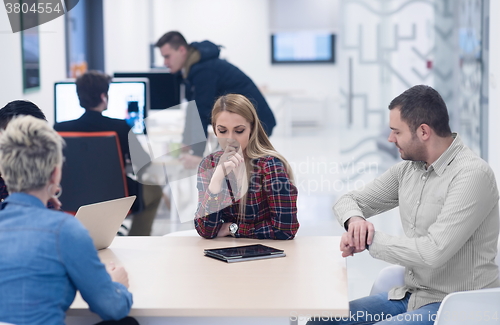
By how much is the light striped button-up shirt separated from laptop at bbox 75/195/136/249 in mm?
764

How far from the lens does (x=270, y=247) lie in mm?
2014

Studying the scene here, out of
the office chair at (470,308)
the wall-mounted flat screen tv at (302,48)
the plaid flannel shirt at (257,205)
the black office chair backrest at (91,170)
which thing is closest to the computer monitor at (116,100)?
the black office chair backrest at (91,170)

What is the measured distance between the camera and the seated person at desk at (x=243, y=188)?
217cm

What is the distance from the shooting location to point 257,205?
7.35 feet

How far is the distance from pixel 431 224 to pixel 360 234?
0.23 meters

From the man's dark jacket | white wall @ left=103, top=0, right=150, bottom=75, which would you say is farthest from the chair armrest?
white wall @ left=103, top=0, right=150, bottom=75

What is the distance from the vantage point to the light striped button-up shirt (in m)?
1.76

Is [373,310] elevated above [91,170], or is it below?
below

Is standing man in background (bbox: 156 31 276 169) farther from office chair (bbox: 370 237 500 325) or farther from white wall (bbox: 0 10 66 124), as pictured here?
office chair (bbox: 370 237 500 325)

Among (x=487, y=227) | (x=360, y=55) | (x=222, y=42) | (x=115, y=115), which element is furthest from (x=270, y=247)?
(x=222, y=42)

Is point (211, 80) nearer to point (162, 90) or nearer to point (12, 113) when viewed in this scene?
point (162, 90)

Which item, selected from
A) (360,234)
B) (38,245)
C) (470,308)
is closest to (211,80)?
(360,234)

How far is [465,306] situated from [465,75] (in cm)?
362

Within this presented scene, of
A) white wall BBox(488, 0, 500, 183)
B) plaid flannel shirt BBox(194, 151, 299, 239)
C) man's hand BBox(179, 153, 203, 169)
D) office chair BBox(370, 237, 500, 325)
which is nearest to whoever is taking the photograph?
office chair BBox(370, 237, 500, 325)
